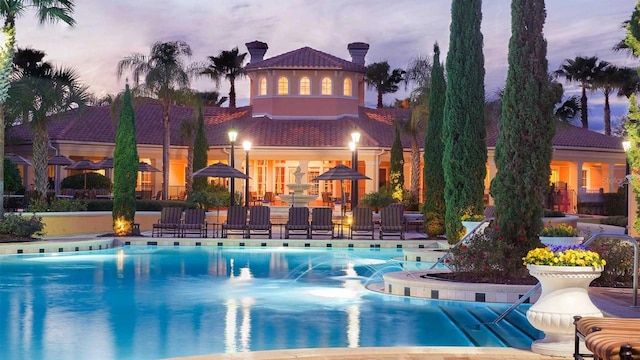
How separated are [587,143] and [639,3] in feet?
112

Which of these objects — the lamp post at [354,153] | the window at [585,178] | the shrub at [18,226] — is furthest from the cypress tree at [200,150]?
the window at [585,178]

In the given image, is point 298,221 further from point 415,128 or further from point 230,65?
point 230,65

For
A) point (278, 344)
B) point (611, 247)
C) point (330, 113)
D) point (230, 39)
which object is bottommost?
point (278, 344)

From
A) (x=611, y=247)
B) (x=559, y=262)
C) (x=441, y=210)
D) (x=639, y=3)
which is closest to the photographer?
(x=559, y=262)

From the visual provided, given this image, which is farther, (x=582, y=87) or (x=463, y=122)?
(x=582, y=87)

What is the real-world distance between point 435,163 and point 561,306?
1748cm

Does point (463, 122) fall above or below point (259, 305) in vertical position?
above

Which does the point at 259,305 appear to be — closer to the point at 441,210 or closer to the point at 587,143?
the point at 441,210

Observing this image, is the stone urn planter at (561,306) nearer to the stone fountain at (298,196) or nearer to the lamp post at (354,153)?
the lamp post at (354,153)

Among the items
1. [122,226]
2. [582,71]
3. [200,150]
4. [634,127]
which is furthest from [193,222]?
[582,71]

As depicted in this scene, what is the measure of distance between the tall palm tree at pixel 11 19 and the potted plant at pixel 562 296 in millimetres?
18192

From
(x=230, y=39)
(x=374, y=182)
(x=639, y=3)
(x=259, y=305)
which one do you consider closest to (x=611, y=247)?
(x=639, y=3)

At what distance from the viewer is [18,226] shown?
77.8 feet

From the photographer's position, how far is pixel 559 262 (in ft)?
28.8
